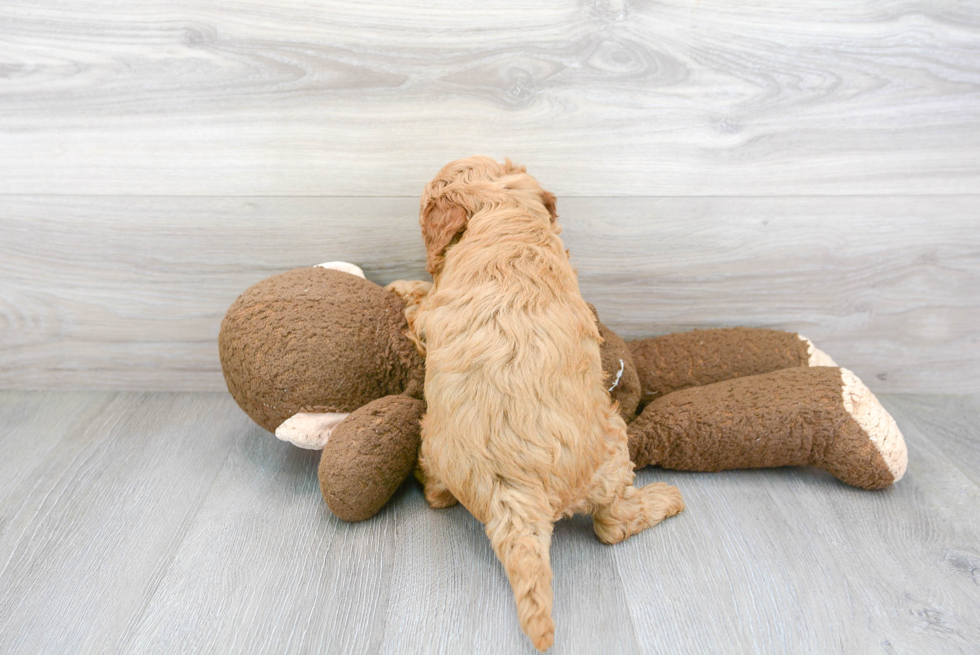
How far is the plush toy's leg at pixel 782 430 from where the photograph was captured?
1071 mm

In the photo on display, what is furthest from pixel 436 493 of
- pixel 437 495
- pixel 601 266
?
pixel 601 266

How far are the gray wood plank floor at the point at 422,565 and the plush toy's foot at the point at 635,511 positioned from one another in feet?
0.07

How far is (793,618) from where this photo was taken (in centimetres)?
84

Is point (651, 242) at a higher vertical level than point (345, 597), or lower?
higher

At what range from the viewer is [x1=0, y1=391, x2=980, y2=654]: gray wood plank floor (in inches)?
32.1

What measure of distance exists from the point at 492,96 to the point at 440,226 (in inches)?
13.5

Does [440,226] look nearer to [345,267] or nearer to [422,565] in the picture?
[345,267]

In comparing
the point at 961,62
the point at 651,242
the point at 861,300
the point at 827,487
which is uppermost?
the point at 961,62

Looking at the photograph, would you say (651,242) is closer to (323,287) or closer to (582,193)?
(582,193)

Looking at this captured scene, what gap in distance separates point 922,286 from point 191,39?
5.06 feet

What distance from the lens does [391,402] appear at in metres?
1.04

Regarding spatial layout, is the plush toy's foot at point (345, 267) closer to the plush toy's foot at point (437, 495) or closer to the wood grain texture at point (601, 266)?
the wood grain texture at point (601, 266)

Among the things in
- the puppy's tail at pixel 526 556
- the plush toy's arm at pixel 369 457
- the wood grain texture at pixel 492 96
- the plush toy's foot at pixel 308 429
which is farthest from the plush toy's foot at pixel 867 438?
the plush toy's foot at pixel 308 429

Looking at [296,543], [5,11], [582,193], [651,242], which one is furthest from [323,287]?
[5,11]
